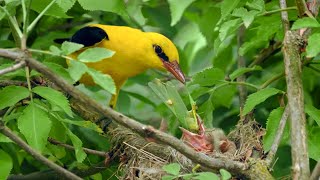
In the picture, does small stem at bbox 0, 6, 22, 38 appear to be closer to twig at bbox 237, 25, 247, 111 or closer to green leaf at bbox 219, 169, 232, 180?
green leaf at bbox 219, 169, 232, 180

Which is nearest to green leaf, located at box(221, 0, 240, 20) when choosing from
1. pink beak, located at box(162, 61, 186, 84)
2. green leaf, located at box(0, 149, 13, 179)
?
green leaf, located at box(0, 149, 13, 179)

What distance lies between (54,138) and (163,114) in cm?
90

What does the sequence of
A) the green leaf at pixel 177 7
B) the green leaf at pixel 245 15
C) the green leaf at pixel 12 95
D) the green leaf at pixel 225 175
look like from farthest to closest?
the green leaf at pixel 12 95 < the green leaf at pixel 245 15 < the green leaf at pixel 177 7 < the green leaf at pixel 225 175

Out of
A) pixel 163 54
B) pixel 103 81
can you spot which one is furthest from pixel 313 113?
pixel 163 54

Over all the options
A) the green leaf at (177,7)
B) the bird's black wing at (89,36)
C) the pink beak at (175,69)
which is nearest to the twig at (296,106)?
the green leaf at (177,7)

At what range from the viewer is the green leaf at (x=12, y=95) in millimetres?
3482

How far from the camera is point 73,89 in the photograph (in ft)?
8.84

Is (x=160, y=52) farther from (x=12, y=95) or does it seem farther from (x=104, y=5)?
(x=12, y=95)

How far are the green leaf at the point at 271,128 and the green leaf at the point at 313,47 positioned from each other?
483 mm

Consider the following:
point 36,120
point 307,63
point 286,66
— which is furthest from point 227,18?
point 36,120

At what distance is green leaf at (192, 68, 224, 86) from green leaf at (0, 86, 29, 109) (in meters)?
1.05

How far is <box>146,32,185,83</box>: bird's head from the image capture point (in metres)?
4.99

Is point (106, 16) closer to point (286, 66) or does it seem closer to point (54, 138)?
point (54, 138)

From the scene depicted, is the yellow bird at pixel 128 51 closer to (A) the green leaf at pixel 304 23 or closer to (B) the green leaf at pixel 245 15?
(B) the green leaf at pixel 245 15
